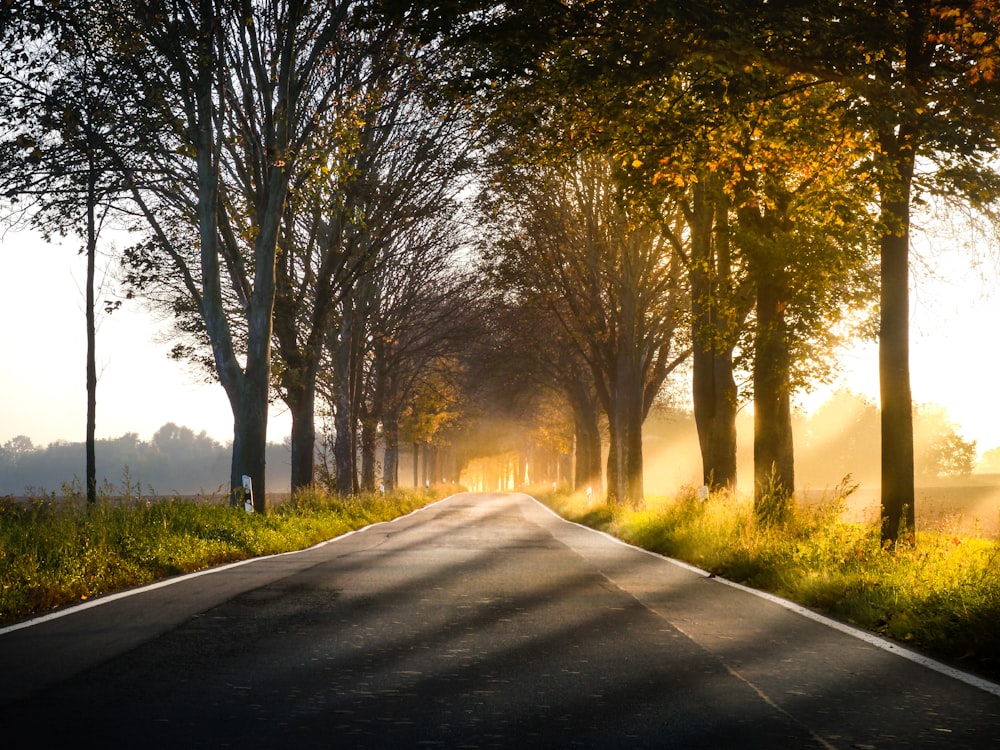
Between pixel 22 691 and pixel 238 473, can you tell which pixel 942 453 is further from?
pixel 22 691

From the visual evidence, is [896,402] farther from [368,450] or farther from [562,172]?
[368,450]

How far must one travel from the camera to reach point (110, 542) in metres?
13.4

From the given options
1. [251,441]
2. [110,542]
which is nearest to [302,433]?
[251,441]

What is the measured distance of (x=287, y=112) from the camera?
21.0m

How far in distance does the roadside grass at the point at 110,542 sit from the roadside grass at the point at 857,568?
663 centimetres

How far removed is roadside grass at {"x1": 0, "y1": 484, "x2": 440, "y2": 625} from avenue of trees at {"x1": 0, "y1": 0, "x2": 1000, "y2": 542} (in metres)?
2.53

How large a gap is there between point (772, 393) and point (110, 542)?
436 inches

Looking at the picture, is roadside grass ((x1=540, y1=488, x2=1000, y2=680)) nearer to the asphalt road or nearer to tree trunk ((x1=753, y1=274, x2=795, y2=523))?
the asphalt road

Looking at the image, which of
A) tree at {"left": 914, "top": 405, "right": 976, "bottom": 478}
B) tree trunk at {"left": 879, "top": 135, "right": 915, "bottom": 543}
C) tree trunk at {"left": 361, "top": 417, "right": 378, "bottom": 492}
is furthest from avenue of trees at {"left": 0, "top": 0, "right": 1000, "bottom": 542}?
tree at {"left": 914, "top": 405, "right": 976, "bottom": 478}

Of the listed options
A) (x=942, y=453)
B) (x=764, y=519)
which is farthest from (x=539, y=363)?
(x=942, y=453)

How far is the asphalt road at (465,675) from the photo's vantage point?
5266 mm

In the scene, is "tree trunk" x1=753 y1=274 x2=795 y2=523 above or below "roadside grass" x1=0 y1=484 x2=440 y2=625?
above

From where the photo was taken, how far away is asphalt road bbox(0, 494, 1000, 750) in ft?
17.3

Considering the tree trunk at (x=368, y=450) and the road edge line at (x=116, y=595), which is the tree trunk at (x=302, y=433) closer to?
the road edge line at (x=116, y=595)
